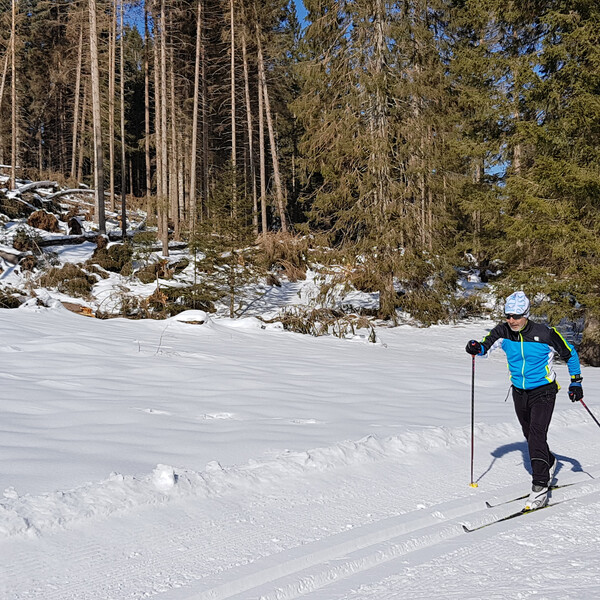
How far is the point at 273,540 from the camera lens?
11.9ft

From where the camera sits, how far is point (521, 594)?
3.03 m

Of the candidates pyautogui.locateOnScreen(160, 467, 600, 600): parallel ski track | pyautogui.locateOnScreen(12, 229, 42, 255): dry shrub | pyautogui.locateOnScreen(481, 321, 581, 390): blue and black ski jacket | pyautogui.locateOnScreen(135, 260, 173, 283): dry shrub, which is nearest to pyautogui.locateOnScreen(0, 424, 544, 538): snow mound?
pyautogui.locateOnScreen(160, 467, 600, 600): parallel ski track

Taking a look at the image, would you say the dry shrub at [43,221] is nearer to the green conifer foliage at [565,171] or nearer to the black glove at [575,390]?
the green conifer foliage at [565,171]

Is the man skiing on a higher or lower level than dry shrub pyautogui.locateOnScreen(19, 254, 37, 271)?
lower

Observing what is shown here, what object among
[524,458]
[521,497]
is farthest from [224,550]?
[524,458]

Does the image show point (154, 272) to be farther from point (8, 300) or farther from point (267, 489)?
point (267, 489)

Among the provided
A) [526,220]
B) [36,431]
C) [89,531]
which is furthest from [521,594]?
[526,220]

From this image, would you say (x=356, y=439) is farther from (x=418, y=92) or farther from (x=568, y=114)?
(x=418, y=92)

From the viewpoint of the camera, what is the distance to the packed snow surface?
3.17 m

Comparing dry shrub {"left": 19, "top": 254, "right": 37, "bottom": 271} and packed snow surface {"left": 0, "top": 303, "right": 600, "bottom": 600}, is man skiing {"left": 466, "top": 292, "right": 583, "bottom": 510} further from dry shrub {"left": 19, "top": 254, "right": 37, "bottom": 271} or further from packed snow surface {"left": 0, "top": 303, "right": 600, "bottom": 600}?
dry shrub {"left": 19, "top": 254, "right": 37, "bottom": 271}

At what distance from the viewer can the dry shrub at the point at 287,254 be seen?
22831 millimetres

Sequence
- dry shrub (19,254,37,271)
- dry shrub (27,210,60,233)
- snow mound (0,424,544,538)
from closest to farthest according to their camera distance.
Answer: snow mound (0,424,544,538) → dry shrub (19,254,37,271) → dry shrub (27,210,60,233)

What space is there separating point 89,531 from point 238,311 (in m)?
15.4

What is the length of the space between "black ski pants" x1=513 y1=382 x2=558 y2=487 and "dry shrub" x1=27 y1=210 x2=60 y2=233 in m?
22.8
